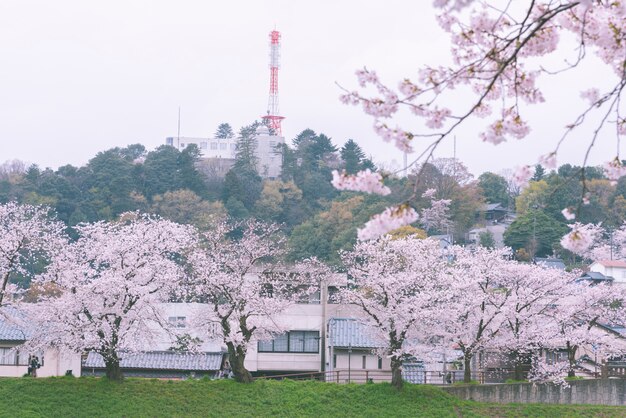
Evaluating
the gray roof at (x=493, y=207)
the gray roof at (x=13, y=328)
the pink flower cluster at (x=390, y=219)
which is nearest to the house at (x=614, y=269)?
the gray roof at (x=493, y=207)

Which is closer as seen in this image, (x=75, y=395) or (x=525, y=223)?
(x=75, y=395)

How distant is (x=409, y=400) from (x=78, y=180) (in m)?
48.7

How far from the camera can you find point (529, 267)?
27.2m

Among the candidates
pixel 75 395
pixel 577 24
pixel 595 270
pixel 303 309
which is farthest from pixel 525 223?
pixel 577 24

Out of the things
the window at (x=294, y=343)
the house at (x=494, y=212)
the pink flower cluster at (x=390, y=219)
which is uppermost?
the house at (x=494, y=212)

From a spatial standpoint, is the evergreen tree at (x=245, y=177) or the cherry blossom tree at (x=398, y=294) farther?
the evergreen tree at (x=245, y=177)

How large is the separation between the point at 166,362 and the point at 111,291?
28.3 feet

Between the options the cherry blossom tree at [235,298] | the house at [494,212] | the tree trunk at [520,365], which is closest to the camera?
the cherry blossom tree at [235,298]

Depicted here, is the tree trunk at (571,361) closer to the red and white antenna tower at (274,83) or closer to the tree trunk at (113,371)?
the tree trunk at (113,371)

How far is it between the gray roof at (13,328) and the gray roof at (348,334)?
30.1 feet

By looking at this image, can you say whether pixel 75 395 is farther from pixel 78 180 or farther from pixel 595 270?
pixel 78 180

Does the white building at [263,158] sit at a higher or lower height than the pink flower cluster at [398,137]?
higher

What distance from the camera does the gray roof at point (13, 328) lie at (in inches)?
961

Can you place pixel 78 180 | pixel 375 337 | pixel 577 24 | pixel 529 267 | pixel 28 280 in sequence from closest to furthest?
pixel 577 24, pixel 375 337, pixel 529 267, pixel 28 280, pixel 78 180
